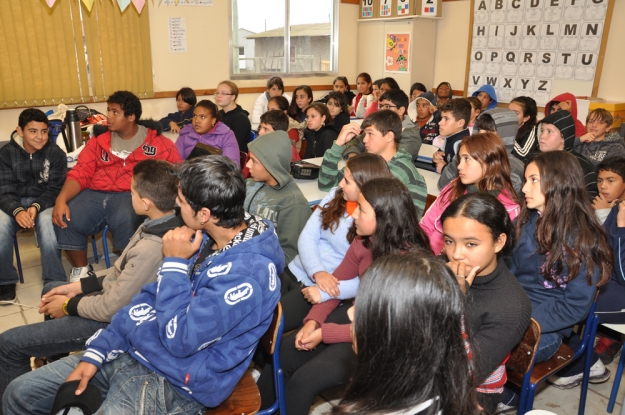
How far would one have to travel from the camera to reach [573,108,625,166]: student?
13.2 feet

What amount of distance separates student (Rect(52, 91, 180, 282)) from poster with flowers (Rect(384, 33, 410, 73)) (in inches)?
187

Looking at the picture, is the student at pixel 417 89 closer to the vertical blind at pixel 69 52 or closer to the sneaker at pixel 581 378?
the vertical blind at pixel 69 52

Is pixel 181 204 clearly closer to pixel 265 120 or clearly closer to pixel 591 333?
pixel 591 333

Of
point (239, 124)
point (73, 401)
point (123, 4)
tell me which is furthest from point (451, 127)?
point (123, 4)

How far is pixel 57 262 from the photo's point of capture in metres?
3.20

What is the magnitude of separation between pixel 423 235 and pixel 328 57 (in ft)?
21.1

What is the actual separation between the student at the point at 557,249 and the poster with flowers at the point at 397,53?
5.43m

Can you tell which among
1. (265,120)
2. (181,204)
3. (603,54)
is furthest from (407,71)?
(181,204)

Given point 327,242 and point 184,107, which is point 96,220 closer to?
point 327,242

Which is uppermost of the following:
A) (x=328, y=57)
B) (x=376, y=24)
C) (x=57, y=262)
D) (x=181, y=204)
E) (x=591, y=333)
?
(x=376, y=24)

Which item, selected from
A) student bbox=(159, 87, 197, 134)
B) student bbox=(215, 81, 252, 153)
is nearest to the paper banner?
student bbox=(159, 87, 197, 134)

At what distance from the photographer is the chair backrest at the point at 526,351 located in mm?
1631

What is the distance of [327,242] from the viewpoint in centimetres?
236

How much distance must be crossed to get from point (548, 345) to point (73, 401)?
1.66 metres
